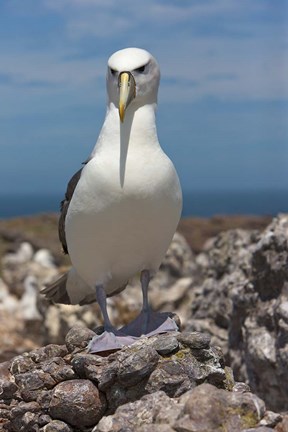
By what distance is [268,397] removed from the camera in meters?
10.5

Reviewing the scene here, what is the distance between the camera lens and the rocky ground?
6.20m

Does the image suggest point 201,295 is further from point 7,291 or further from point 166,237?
point 7,291

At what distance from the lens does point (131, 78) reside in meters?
8.09

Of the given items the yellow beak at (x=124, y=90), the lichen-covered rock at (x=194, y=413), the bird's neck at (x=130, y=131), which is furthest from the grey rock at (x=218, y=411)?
the yellow beak at (x=124, y=90)

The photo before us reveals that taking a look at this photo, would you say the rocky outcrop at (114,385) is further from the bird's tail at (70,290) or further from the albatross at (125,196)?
the bird's tail at (70,290)

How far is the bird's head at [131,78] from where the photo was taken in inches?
315

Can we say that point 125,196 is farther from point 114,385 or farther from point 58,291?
point 58,291

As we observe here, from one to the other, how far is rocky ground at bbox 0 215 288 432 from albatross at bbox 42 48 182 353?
65 centimetres

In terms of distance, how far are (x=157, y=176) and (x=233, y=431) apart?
2.70 m

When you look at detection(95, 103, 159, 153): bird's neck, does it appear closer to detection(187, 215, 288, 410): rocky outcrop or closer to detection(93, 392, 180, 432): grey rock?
detection(93, 392, 180, 432): grey rock

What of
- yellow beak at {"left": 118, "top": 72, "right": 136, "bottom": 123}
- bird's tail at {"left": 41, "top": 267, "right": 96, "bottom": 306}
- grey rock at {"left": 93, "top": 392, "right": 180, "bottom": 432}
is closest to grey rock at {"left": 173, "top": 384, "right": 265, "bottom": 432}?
grey rock at {"left": 93, "top": 392, "right": 180, "bottom": 432}

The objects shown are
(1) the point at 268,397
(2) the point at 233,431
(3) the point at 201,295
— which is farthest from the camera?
(3) the point at 201,295

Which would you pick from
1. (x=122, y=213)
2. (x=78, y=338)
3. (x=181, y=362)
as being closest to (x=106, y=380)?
(x=181, y=362)

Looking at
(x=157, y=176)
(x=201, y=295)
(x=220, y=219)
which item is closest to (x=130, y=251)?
(x=157, y=176)
